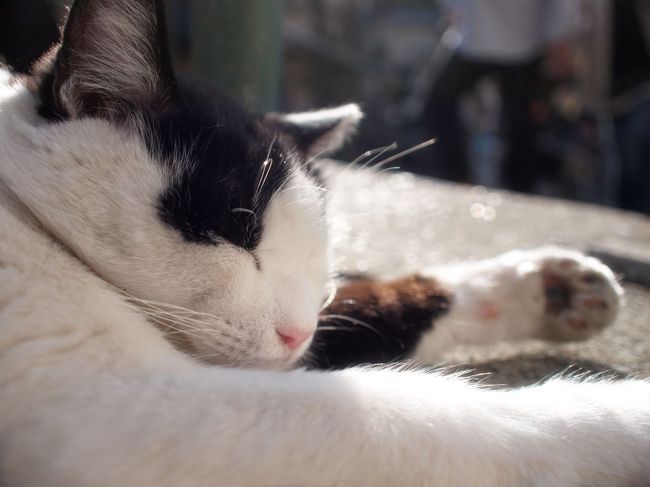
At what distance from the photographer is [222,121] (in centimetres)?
103

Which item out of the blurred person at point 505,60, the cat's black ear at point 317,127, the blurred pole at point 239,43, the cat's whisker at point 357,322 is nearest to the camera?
the cat's whisker at point 357,322

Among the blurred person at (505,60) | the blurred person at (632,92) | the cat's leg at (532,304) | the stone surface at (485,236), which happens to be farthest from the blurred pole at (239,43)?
the blurred person at (632,92)

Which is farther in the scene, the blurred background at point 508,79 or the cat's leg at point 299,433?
the blurred background at point 508,79

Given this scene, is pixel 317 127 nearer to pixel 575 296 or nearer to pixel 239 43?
pixel 575 296

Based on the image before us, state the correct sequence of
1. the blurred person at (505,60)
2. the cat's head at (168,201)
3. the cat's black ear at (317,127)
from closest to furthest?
the cat's head at (168,201) → the cat's black ear at (317,127) → the blurred person at (505,60)

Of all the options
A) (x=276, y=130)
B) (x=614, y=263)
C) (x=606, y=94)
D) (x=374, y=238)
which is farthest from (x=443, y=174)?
(x=276, y=130)

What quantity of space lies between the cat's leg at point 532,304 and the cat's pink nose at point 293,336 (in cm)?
35

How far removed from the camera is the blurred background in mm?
1954

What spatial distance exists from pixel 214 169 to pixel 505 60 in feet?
11.3

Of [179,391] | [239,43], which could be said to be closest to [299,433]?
[179,391]

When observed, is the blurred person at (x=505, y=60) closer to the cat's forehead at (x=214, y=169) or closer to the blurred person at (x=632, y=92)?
the blurred person at (x=632, y=92)

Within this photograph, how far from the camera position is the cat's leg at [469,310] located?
1.18 meters

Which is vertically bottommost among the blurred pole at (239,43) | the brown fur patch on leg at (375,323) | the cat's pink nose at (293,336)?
the brown fur patch on leg at (375,323)

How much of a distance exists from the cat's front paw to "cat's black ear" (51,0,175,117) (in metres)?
0.80
